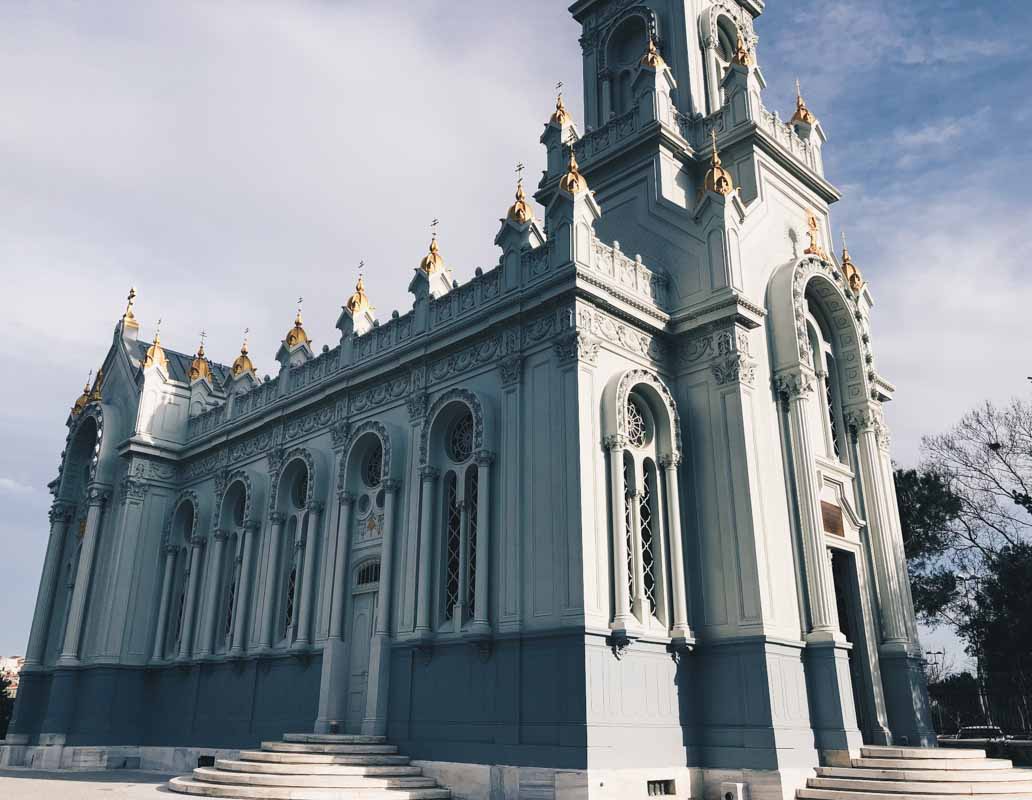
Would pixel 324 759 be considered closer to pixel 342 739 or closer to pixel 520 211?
pixel 342 739

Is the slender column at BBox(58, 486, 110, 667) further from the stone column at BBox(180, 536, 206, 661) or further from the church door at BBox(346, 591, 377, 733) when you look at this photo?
the church door at BBox(346, 591, 377, 733)

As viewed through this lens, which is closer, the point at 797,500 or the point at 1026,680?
the point at 797,500

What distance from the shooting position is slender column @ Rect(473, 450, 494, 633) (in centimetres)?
1672

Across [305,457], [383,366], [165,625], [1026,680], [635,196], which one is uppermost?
[635,196]

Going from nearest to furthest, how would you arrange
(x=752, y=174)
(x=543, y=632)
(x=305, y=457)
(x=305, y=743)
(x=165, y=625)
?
(x=543, y=632) → (x=305, y=743) → (x=752, y=174) → (x=305, y=457) → (x=165, y=625)

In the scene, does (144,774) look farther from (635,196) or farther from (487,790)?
(635,196)

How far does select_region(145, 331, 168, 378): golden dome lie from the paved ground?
13.0m

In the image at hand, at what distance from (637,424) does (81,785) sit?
47.2ft

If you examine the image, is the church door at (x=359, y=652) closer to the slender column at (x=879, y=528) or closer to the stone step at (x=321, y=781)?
the stone step at (x=321, y=781)

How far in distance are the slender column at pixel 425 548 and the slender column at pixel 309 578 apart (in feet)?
14.4

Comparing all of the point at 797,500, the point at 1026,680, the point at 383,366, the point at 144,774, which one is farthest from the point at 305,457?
the point at 1026,680

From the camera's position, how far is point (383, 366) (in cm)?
2152

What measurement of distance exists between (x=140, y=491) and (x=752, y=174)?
21023 mm

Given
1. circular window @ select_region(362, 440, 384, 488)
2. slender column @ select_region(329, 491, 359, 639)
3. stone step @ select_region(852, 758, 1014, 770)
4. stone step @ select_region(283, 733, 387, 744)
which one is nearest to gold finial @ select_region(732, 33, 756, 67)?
circular window @ select_region(362, 440, 384, 488)
